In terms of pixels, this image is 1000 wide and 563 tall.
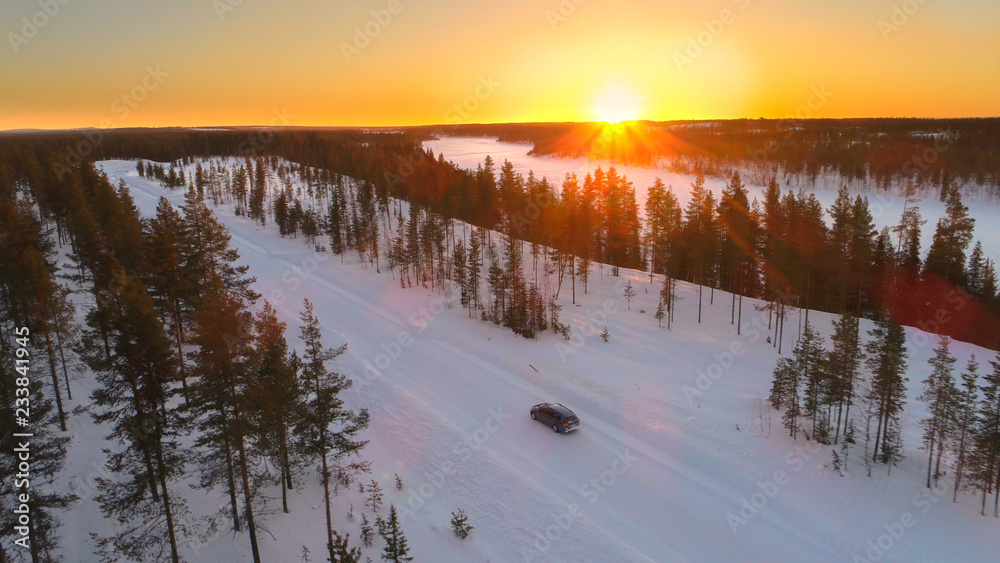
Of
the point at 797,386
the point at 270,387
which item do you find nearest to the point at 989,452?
the point at 797,386

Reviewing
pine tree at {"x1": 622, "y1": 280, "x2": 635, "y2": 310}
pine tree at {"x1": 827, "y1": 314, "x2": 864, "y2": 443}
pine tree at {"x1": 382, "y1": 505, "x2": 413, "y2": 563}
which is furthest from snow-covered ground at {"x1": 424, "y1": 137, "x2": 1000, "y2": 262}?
Result: pine tree at {"x1": 382, "y1": 505, "x2": 413, "y2": 563}

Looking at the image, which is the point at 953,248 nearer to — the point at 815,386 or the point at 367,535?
the point at 815,386

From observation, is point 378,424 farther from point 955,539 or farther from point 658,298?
point 658,298

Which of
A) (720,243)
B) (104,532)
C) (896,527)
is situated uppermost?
(720,243)

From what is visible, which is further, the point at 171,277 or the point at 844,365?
the point at 171,277

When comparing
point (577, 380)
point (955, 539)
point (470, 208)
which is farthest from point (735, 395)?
point (470, 208)

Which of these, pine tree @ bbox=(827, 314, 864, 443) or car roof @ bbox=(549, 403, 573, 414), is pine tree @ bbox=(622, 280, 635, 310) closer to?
pine tree @ bbox=(827, 314, 864, 443)
